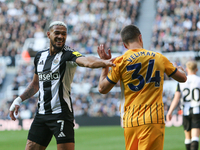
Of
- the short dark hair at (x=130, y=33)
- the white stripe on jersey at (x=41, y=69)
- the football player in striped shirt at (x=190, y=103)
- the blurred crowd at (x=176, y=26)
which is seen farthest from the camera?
the blurred crowd at (x=176, y=26)

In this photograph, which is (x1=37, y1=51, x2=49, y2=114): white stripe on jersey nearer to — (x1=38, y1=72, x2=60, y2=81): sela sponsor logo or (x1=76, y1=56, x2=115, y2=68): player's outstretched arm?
(x1=38, y1=72, x2=60, y2=81): sela sponsor logo

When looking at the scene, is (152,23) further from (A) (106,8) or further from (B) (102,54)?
(B) (102,54)

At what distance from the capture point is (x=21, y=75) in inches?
920

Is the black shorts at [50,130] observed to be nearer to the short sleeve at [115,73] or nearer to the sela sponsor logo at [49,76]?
the sela sponsor logo at [49,76]

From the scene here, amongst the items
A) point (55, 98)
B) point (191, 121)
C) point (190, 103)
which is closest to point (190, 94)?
point (190, 103)

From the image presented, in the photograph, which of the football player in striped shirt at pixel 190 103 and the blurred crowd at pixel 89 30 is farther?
the blurred crowd at pixel 89 30

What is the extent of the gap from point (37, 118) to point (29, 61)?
66.0ft

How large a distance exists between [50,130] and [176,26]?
2016cm

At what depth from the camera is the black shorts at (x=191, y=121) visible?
→ 7.27 meters

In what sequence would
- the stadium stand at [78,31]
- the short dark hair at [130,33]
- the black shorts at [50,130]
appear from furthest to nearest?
the stadium stand at [78,31] < the black shorts at [50,130] < the short dark hair at [130,33]

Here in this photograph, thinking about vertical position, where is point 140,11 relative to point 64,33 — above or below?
above

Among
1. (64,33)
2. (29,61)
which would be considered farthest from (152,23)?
(64,33)

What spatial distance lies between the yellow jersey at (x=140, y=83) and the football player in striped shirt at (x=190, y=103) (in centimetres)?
337

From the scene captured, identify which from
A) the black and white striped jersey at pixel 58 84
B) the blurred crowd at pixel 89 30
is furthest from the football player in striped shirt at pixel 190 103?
the blurred crowd at pixel 89 30
